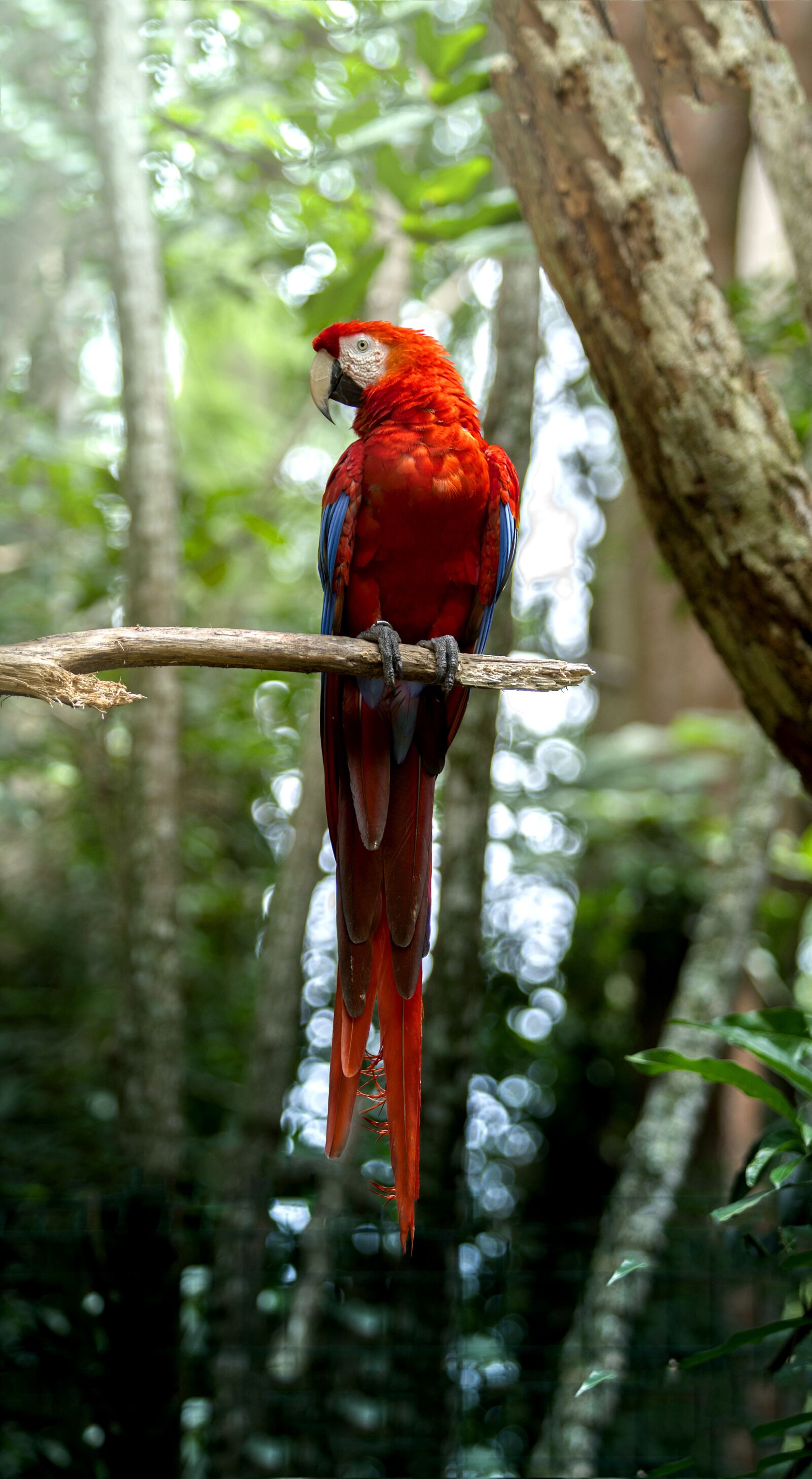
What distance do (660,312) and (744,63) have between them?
41cm

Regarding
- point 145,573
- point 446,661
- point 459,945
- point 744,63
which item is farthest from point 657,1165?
point 744,63

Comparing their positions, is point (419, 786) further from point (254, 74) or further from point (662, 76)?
point (254, 74)

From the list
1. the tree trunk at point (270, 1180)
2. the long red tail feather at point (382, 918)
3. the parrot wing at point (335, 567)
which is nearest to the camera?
the long red tail feather at point (382, 918)

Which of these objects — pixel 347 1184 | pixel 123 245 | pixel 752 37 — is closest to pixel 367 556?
pixel 752 37

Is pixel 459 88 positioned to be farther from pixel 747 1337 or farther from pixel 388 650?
pixel 747 1337

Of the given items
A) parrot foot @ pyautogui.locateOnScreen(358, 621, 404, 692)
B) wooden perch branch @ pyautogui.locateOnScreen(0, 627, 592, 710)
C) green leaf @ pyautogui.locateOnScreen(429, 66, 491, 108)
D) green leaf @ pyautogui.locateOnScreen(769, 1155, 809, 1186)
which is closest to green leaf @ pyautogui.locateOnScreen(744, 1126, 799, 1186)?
green leaf @ pyautogui.locateOnScreen(769, 1155, 809, 1186)

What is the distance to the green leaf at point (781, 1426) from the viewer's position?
940 millimetres

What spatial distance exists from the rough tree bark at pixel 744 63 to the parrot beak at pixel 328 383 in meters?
0.64

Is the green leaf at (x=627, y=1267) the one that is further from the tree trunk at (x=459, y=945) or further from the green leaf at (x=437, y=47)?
the green leaf at (x=437, y=47)

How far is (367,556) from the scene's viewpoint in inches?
50.0

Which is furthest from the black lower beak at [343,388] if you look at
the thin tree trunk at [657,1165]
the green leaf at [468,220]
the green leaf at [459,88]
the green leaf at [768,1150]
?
the thin tree trunk at [657,1165]

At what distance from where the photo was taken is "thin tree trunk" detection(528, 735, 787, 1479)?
5.85ft

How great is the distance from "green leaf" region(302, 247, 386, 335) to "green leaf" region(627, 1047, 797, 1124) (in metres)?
1.22

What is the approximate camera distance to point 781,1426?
967 millimetres
